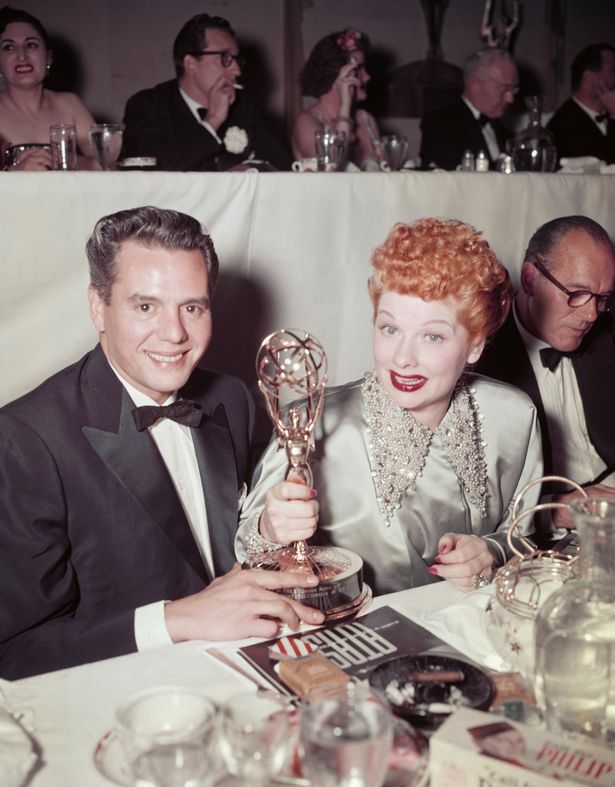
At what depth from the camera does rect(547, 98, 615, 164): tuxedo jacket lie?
6465 millimetres

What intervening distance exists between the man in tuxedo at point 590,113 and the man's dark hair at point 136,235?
5.10 meters

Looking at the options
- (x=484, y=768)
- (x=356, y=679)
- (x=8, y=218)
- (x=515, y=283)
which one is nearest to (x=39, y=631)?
(x=356, y=679)

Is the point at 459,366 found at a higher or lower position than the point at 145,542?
higher

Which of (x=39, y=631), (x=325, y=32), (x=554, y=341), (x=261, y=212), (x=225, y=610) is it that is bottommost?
(x=39, y=631)

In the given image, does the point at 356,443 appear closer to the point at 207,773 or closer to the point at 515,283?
the point at 207,773

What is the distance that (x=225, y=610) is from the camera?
1589mm

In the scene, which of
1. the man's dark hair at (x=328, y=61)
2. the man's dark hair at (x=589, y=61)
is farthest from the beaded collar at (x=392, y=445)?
the man's dark hair at (x=589, y=61)

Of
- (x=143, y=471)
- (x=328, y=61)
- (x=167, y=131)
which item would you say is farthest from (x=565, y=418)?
(x=328, y=61)

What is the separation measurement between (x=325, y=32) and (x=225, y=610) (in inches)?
286

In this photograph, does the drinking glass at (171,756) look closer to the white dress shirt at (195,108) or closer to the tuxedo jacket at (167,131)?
the tuxedo jacket at (167,131)

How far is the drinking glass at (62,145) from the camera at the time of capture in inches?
116

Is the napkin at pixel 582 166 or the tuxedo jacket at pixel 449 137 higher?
the tuxedo jacket at pixel 449 137

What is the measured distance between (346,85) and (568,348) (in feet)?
10.4

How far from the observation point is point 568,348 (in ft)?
10.7
